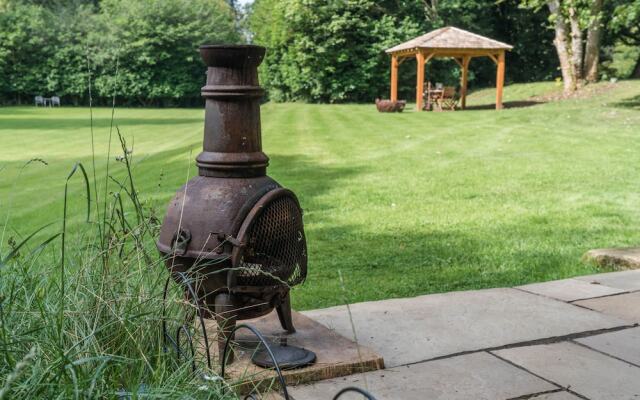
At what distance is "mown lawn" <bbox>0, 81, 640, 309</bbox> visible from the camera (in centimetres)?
480

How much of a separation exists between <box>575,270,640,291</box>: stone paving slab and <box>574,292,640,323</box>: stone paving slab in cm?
16

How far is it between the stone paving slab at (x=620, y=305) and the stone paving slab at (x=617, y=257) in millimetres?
685

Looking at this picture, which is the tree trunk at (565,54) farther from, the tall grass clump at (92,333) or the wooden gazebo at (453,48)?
the tall grass clump at (92,333)

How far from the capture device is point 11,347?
1.99m

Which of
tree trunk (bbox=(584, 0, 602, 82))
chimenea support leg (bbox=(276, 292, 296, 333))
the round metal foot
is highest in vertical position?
tree trunk (bbox=(584, 0, 602, 82))

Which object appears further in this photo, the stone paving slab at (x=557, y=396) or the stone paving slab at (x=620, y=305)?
the stone paving slab at (x=620, y=305)

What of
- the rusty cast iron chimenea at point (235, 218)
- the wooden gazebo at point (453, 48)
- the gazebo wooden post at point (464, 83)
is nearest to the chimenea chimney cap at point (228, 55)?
the rusty cast iron chimenea at point (235, 218)

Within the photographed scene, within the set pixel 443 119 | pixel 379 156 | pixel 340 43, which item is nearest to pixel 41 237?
pixel 379 156

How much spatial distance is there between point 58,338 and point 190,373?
1.28 feet

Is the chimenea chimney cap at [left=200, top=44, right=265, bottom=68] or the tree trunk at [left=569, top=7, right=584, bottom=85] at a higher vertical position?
the tree trunk at [left=569, top=7, right=584, bottom=85]

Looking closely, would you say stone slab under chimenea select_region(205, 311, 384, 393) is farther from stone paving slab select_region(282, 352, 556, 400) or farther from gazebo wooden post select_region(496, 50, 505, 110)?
gazebo wooden post select_region(496, 50, 505, 110)

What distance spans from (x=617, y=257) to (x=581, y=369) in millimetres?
2093

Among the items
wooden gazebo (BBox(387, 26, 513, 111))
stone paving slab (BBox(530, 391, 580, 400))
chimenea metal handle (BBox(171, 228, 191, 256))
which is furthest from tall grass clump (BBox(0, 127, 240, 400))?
wooden gazebo (BBox(387, 26, 513, 111))

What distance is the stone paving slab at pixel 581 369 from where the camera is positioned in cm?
271
